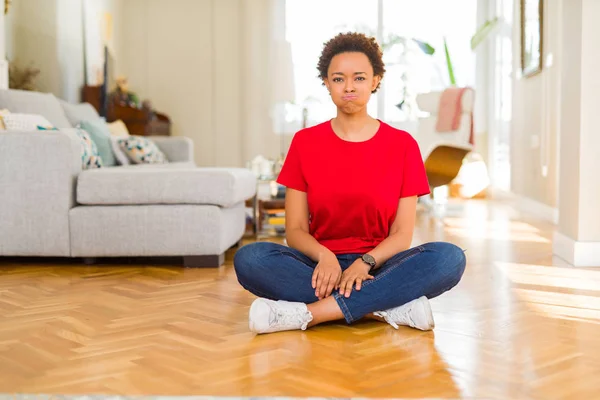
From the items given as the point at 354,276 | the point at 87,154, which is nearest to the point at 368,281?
the point at 354,276

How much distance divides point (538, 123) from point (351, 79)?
167 inches

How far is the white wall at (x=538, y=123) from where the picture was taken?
5.61 m

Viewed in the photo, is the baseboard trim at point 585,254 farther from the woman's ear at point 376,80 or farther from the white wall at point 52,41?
the white wall at point 52,41

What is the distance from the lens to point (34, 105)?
442 centimetres

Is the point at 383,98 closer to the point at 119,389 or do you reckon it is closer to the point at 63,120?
the point at 63,120

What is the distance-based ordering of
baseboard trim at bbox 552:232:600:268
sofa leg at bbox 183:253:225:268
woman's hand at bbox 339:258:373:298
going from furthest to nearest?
1. sofa leg at bbox 183:253:225:268
2. baseboard trim at bbox 552:232:600:268
3. woman's hand at bbox 339:258:373:298

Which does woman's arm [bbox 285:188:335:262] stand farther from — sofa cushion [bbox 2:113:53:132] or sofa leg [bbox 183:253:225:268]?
sofa cushion [bbox 2:113:53:132]

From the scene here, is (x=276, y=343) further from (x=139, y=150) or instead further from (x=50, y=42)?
(x=50, y=42)

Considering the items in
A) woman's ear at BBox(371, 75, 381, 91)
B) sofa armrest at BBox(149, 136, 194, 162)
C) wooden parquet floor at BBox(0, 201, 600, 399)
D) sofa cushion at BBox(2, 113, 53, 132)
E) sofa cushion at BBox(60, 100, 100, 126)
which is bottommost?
wooden parquet floor at BBox(0, 201, 600, 399)

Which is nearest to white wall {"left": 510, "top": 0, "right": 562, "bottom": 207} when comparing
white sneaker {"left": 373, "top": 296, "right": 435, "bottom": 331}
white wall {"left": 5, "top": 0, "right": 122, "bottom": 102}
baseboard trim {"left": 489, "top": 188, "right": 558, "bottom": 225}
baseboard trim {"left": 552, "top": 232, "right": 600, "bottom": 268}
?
baseboard trim {"left": 489, "top": 188, "right": 558, "bottom": 225}

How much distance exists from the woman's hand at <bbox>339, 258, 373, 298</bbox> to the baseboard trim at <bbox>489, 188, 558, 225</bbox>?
3.58 m

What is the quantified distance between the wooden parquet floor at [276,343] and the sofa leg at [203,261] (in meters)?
0.24

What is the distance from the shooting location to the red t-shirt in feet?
7.64

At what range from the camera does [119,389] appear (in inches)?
67.7
